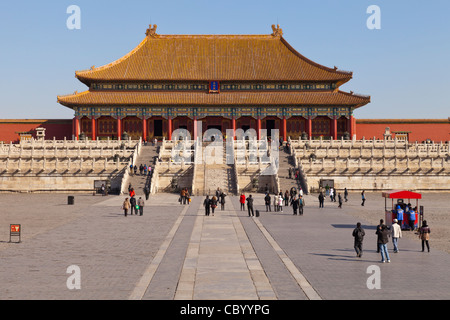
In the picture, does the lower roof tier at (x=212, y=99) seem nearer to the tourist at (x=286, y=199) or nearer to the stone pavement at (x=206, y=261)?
the tourist at (x=286, y=199)

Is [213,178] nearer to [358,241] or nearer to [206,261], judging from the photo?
[358,241]

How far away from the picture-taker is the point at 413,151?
56.2m

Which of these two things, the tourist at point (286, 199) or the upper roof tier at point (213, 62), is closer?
the tourist at point (286, 199)

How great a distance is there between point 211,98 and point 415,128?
89.5 ft

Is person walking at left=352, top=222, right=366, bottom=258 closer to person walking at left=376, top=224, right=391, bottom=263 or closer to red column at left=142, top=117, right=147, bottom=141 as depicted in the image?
person walking at left=376, top=224, right=391, bottom=263

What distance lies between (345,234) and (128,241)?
361 inches

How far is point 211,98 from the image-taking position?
75.8 meters

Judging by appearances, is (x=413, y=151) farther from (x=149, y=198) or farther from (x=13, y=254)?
(x=13, y=254)

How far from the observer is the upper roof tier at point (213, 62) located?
76.8 metres

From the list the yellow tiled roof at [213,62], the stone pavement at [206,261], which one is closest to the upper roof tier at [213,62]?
the yellow tiled roof at [213,62]

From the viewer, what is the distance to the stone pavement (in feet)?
45.9

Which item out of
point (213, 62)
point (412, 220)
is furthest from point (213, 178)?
point (213, 62)

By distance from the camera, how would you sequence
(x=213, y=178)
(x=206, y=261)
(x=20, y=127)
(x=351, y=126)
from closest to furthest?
1. (x=206, y=261)
2. (x=213, y=178)
3. (x=351, y=126)
4. (x=20, y=127)

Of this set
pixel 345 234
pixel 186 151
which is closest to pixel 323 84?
pixel 186 151
